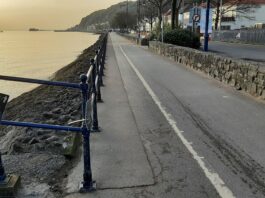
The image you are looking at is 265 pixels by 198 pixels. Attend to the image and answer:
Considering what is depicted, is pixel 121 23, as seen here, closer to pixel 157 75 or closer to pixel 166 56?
pixel 166 56

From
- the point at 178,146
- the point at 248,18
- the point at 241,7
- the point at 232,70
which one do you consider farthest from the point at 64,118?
the point at 248,18

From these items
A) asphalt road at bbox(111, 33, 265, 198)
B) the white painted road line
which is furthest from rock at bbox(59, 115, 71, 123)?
the white painted road line

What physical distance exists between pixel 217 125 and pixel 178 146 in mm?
1660

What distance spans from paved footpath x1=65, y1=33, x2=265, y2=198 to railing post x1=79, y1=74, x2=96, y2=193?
0.12 metres

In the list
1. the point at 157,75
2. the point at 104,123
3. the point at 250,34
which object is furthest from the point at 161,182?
the point at 250,34

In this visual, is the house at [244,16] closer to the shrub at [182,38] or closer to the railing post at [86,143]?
the shrub at [182,38]

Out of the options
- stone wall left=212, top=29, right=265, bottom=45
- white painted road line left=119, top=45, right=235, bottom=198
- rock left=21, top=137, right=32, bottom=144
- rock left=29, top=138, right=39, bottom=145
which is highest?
white painted road line left=119, top=45, right=235, bottom=198

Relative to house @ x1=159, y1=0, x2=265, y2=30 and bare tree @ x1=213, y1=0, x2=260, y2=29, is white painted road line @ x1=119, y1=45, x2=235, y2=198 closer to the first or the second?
house @ x1=159, y1=0, x2=265, y2=30

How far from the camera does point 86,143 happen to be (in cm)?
475

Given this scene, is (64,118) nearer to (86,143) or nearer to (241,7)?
(86,143)

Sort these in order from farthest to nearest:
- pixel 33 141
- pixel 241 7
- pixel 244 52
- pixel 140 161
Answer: pixel 241 7 → pixel 244 52 → pixel 33 141 → pixel 140 161

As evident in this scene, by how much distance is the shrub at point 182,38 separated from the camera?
3266 cm

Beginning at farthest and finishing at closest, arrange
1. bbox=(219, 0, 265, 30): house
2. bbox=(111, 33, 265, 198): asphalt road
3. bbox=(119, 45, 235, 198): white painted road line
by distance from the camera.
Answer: bbox=(219, 0, 265, 30): house
bbox=(111, 33, 265, 198): asphalt road
bbox=(119, 45, 235, 198): white painted road line

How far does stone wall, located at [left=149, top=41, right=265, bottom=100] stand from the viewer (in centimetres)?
1028
